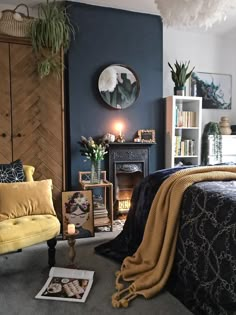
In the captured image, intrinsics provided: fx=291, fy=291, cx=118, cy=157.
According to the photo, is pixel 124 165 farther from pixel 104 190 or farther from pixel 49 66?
pixel 49 66

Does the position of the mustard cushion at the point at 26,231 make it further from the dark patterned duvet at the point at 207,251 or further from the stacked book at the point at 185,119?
the stacked book at the point at 185,119

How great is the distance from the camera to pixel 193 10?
1.83 m

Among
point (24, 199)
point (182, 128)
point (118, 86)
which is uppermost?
point (118, 86)

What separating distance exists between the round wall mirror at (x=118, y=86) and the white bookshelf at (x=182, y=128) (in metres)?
0.52

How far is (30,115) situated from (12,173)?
34.2 inches

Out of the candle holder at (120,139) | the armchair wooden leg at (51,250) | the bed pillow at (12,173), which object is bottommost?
the armchair wooden leg at (51,250)

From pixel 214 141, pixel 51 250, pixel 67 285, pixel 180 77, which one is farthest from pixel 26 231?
pixel 214 141

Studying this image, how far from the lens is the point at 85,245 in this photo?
2846mm

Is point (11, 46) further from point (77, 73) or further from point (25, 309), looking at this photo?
point (25, 309)

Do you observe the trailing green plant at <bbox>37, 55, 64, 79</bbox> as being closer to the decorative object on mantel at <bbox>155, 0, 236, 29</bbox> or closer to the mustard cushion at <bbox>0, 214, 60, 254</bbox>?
the decorative object on mantel at <bbox>155, 0, 236, 29</bbox>

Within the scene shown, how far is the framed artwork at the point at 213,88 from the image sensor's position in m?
4.31

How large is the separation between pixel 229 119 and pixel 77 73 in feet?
8.08

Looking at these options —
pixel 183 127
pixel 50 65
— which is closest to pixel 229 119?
pixel 183 127

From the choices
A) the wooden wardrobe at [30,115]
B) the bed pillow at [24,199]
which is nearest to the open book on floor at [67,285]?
the bed pillow at [24,199]
